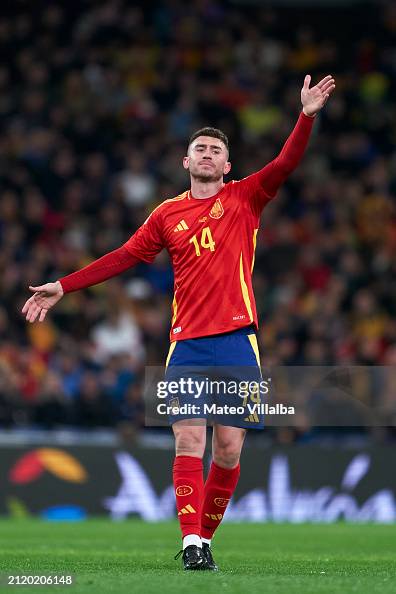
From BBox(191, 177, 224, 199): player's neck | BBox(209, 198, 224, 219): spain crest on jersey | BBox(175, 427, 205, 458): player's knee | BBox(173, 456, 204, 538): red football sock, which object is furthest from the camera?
BBox(191, 177, 224, 199): player's neck

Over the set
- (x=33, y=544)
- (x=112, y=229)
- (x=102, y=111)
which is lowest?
(x=33, y=544)

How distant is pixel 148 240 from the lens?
27.0ft

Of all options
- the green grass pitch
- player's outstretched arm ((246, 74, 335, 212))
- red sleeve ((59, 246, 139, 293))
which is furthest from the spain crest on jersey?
the green grass pitch

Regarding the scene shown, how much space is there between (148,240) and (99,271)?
348 millimetres

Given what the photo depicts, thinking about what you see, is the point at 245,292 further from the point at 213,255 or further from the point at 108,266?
the point at 108,266

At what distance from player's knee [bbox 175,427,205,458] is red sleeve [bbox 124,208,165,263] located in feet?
3.92

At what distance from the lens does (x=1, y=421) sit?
14.9 metres

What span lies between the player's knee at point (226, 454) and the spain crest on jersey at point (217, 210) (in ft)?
4.31

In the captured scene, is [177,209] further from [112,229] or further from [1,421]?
[112,229]

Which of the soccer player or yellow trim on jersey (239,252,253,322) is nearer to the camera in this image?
the soccer player

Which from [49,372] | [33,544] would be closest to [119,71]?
[49,372]

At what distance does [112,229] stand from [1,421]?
419cm

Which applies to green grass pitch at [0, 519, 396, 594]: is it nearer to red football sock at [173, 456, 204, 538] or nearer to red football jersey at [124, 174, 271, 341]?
red football sock at [173, 456, 204, 538]

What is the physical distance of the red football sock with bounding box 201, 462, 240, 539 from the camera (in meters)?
7.99
